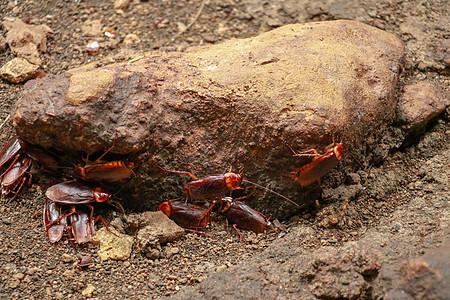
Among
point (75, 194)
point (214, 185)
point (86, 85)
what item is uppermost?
point (86, 85)

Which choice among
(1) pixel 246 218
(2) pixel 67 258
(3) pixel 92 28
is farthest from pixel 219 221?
(3) pixel 92 28

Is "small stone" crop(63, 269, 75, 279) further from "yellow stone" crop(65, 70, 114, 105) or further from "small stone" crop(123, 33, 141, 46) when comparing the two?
"small stone" crop(123, 33, 141, 46)

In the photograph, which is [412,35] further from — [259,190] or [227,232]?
[227,232]

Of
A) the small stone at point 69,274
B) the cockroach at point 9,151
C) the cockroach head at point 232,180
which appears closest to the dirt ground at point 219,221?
the small stone at point 69,274

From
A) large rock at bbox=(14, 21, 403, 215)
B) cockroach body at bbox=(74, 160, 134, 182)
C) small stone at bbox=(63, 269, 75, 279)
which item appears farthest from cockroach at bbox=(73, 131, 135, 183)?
small stone at bbox=(63, 269, 75, 279)

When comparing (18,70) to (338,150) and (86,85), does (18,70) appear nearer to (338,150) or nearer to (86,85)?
(86,85)

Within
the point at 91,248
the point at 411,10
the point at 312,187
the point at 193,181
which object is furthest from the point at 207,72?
the point at 411,10
